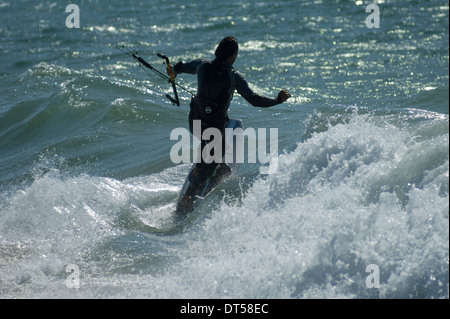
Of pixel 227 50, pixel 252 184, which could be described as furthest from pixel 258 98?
pixel 252 184

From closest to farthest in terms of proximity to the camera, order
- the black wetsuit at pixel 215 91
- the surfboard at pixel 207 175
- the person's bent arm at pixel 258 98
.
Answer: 1. the person's bent arm at pixel 258 98
2. the black wetsuit at pixel 215 91
3. the surfboard at pixel 207 175

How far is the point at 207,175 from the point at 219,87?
3.54 feet

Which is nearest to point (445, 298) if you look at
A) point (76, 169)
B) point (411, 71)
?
point (76, 169)

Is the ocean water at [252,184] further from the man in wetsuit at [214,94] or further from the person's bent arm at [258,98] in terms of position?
the person's bent arm at [258,98]

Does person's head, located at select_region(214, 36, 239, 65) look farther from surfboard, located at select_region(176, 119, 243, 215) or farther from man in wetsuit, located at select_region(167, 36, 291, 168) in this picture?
surfboard, located at select_region(176, 119, 243, 215)

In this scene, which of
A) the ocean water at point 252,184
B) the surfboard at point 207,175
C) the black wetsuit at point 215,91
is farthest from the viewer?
the surfboard at point 207,175

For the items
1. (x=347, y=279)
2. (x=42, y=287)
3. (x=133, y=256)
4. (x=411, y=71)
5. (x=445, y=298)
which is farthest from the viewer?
(x=411, y=71)

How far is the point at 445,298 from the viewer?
431 centimetres

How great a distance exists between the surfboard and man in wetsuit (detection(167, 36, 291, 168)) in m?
0.25

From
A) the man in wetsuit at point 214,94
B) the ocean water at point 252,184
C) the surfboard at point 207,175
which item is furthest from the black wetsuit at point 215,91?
the ocean water at point 252,184

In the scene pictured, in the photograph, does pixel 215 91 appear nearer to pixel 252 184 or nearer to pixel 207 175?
pixel 207 175

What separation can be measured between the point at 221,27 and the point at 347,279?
45.2 ft

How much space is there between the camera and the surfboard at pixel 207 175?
22.2 feet
